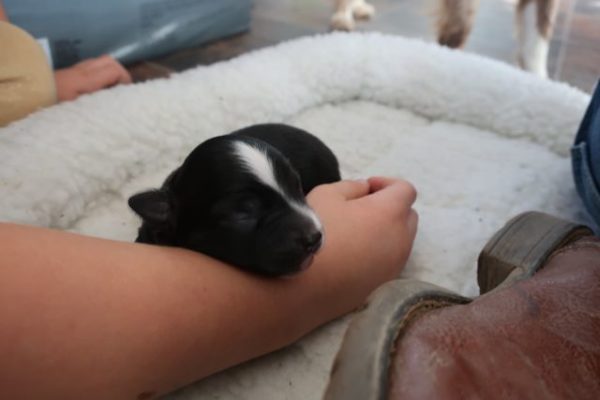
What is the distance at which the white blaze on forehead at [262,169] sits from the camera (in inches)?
34.9

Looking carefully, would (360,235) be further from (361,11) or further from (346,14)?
(361,11)

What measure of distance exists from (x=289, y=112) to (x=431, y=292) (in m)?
1.00

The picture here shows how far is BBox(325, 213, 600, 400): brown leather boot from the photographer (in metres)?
0.61

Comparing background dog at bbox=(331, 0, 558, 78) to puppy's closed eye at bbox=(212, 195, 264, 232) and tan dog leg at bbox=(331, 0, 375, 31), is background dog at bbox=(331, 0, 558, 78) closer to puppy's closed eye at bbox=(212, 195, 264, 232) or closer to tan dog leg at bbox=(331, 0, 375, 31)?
tan dog leg at bbox=(331, 0, 375, 31)

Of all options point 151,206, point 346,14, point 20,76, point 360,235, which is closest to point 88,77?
point 20,76

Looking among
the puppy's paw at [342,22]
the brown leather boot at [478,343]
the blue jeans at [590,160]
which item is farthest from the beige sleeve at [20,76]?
the puppy's paw at [342,22]

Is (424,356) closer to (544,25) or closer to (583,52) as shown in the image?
(544,25)

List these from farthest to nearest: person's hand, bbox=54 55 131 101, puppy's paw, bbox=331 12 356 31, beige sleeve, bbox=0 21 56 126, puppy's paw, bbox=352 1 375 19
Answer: puppy's paw, bbox=352 1 375 19 → puppy's paw, bbox=331 12 356 31 → person's hand, bbox=54 55 131 101 → beige sleeve, bbox=0 21 56 126

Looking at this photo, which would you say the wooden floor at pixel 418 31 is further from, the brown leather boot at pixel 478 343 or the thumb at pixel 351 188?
the brown leather boot at pixel 478 343

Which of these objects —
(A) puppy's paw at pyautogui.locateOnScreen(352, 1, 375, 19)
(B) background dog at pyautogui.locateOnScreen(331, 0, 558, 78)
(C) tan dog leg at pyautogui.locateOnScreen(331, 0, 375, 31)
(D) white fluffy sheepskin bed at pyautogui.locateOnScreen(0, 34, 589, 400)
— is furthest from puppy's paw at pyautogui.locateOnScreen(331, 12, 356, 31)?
(D) white fluffy sheepskin bed at pyautogui.locateOnScreen(0, 34, 589, 400)

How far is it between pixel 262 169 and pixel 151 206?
0.56 feet

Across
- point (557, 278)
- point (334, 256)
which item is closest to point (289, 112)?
point (334, 256)

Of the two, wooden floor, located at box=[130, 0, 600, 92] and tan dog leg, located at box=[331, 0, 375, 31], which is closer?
wooden floor, located at box=[130, 0, 600, 92]

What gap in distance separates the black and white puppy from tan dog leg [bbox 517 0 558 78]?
1.47m
